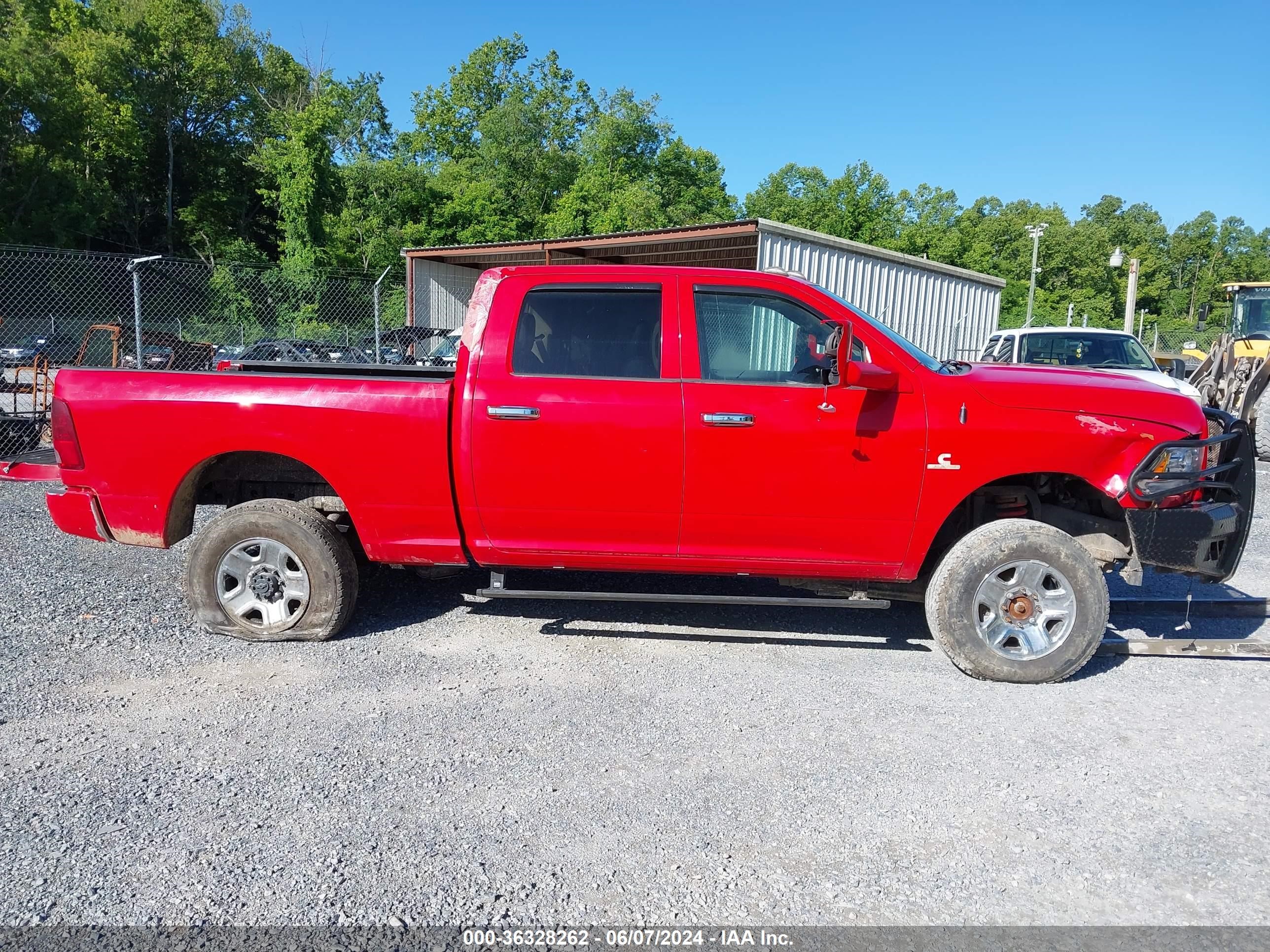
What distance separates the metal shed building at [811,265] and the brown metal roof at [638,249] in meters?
0.03

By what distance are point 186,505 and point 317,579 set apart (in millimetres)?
895

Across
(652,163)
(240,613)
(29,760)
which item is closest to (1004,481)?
(240,613)

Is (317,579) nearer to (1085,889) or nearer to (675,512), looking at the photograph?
(675,512)

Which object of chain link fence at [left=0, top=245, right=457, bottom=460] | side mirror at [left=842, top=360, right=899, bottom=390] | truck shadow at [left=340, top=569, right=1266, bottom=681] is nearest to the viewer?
side mirror at [left=842, top=360, right=899, bottom=390]

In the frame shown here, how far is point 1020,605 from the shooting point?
13.8 feet

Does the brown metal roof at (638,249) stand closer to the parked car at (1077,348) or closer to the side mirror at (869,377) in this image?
the parked car at (1077,348)

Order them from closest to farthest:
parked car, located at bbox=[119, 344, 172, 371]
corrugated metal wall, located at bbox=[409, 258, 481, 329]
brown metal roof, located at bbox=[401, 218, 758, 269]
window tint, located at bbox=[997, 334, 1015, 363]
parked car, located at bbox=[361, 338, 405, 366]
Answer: window tint, located at bbox=[997, 334, 1015, 363] < parked car, located at bbox=[119, 344, 172, 371] < brown metal roof, located at bbox=[401, 218, 758, 269] < parked car, located at bbox=[361, 338, 405, 366] < corrugated metal wall, located at bbox=[409, 258, 481, 329]

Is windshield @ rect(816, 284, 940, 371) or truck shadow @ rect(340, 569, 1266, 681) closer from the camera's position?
windshield @ rect(816, 284, 940, 371)

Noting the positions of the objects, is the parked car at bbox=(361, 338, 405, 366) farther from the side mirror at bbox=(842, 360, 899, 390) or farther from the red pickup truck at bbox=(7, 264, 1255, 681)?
the side mirror at bbox=(842, 360, 899, 390)

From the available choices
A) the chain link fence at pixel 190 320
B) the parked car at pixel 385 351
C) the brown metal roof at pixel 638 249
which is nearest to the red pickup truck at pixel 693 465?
the chain link fence at pixel 190 320

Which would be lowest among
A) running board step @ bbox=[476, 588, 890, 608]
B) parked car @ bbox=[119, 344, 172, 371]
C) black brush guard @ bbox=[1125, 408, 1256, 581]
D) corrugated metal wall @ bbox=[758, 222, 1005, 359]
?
running board step @ bbox=[476, 588, 890, 608]

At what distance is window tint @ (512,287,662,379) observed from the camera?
435 cm

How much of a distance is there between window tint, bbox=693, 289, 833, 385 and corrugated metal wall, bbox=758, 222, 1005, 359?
363 inches

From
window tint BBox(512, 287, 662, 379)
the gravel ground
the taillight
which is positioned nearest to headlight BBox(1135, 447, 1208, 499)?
the gravel ground
